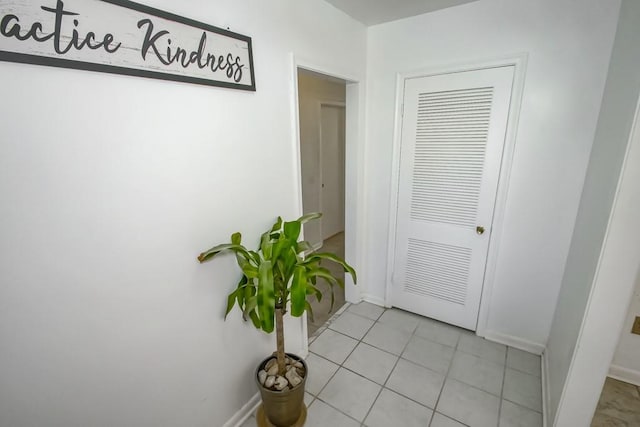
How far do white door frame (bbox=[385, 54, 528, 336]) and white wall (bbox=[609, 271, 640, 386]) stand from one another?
0.75 meters

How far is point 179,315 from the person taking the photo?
1258 mm

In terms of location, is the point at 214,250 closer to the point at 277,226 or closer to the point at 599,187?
the point at 277,226

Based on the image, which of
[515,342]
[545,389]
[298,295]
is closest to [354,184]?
[298,295]

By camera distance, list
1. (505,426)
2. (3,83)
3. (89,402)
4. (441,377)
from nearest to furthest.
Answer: (3,83) → (89,402) → (505,426) → (441,377)

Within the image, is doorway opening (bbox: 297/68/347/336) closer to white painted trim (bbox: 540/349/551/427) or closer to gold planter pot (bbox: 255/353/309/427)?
gold planter pot (bbox: 255/353/309/427)

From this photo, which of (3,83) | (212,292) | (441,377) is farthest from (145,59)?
(441,377)

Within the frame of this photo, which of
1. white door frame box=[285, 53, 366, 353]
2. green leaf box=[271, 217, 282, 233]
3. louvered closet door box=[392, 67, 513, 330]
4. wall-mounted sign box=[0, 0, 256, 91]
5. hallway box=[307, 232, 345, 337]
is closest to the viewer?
wall-mounted sign box=[0, 0, 256, 91]

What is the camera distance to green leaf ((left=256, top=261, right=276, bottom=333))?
3.76ft

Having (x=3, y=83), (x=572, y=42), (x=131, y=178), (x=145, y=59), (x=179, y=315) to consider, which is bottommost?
(x=179, y=315)

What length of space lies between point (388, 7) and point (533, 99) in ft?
3.75

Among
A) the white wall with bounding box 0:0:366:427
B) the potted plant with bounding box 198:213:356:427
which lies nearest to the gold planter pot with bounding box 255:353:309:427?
the potted plant with bounding box 198:213:356:427

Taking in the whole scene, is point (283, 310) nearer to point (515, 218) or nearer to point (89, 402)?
point (89, 402)

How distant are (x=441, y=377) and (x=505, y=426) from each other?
40 cm

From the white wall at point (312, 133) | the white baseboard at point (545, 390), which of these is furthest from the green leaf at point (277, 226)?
the white wall at point (312, 133)
